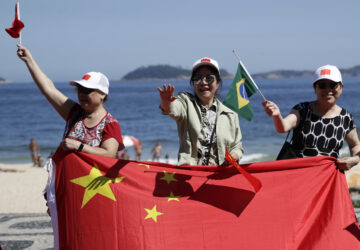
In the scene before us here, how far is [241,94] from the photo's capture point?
5094 millimetres

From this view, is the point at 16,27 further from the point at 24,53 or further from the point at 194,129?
the point at 194,129

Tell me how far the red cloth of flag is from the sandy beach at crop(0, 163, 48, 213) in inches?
221

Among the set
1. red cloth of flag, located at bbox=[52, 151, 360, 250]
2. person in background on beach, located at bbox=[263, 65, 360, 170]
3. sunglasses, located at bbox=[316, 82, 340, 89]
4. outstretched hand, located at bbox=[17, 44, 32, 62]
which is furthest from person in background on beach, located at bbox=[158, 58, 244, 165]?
outstretched hand, located at bbox=[17, 44, 32, 62]

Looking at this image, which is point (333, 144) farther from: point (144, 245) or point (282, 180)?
point (144, 245)

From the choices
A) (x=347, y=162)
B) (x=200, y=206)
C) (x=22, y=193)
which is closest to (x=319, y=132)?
(x=347, y=162)

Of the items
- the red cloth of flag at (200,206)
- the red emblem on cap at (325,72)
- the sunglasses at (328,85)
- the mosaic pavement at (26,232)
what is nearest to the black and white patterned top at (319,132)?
the red cloth of flag at (200,206)

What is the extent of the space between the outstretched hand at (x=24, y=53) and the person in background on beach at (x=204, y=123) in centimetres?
136

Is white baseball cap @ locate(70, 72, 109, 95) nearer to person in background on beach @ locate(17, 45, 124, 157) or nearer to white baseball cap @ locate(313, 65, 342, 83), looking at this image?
person in background on beach @ locate(17, 45, 124, 157)

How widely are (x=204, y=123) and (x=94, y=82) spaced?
1101mm

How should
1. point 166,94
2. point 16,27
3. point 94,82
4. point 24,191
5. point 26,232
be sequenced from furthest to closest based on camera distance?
point 24,191 < point 26,232 < point 16,27 < point 94,82 < point 166,94

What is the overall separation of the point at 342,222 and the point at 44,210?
6673 millimetres

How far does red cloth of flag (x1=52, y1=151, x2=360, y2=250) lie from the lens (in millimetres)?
4445

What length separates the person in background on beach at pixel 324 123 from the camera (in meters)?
4.79

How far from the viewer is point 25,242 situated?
6.62m
